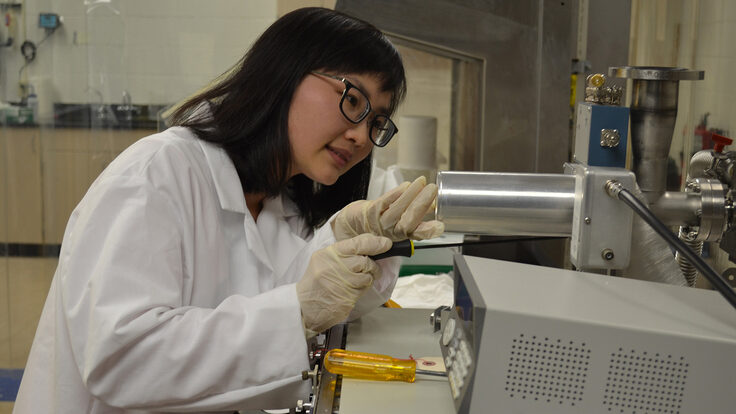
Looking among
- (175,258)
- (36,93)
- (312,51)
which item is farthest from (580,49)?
(36,93)

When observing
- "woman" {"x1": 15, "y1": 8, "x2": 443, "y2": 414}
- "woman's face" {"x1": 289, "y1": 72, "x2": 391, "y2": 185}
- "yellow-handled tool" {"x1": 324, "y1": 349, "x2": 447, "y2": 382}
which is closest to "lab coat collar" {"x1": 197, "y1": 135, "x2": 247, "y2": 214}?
"woman" {"x1": 15, "y1": 8, "x2": 443, "y2": 414}

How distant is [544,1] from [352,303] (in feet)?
3.85

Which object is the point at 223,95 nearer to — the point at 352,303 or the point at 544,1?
the point at 352,303

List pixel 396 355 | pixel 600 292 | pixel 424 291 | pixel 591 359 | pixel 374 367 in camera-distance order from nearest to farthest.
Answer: pixel 591 359
pixel 600 292
pixel 374 367
pixel 396 355
pixel 424 291

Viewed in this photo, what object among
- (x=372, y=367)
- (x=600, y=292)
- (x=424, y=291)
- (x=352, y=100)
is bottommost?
(x=424, y=291)

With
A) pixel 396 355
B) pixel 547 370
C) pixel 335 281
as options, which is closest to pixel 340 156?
pixel 335 281

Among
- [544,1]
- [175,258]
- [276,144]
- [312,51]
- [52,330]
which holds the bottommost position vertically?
[52,330]

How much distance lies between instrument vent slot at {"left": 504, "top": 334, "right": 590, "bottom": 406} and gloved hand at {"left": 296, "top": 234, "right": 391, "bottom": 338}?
0.38 metres

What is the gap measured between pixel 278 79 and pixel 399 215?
13.9 inches

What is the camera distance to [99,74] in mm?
2916

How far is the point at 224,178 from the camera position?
1.27m

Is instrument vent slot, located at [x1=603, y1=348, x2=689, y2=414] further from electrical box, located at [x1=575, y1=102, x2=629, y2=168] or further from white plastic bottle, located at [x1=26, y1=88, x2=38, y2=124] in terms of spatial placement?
white plastic bottle, located at [x1=26, y1=88, x2=38, y2=124]

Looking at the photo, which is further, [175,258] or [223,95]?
[223,95]

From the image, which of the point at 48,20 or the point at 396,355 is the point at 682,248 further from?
the point at 48,20
